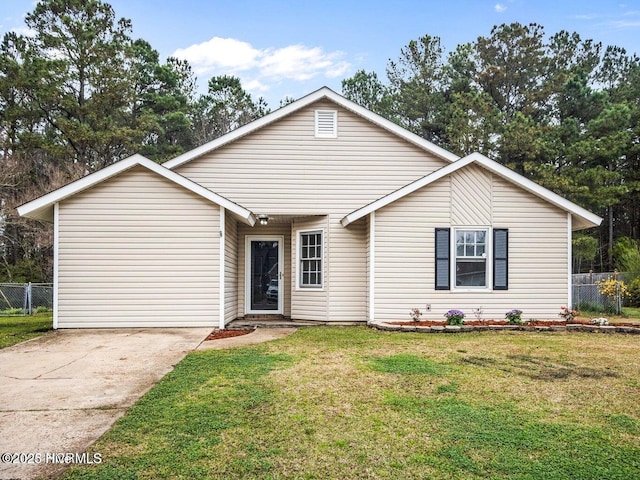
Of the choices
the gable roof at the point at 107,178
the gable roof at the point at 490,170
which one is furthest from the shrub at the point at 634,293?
the gable roof at the point at 107,178

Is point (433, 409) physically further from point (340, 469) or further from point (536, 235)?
point (536, 235)

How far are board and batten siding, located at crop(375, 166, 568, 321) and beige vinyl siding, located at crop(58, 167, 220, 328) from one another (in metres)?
4.02

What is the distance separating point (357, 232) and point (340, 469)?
889cm

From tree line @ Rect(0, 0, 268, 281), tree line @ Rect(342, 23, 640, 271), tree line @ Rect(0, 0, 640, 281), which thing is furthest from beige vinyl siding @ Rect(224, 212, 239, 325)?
tree line @ Rect(342, 23, 640, 271)

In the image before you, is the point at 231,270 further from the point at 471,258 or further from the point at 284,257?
the point at 471,258

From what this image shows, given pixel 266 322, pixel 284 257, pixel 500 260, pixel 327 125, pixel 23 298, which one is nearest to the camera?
pixel 500 260

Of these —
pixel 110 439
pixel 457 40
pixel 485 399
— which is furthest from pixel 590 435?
pixel 457 40

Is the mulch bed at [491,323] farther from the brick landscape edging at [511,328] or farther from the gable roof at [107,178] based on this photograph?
the gable roof at [107,178]

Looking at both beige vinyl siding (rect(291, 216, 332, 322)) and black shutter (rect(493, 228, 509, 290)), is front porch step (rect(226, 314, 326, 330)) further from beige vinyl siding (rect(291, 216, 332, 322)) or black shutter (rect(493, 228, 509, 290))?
black shutter (rect(493, 228, 509, 290))

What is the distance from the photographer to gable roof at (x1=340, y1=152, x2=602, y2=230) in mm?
10750

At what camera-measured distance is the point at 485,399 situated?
16.0 feet

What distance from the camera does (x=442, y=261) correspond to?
1096 centimetres

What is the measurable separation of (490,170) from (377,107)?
19834 millimetres

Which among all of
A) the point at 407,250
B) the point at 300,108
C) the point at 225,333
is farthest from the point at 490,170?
the point at 225,333
